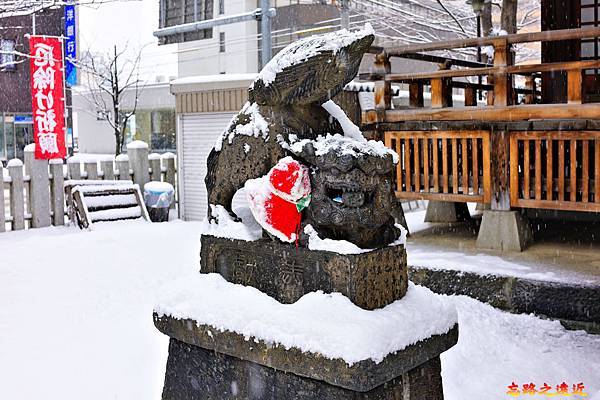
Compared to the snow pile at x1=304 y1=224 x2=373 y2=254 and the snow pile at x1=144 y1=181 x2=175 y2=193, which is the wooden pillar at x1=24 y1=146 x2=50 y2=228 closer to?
the snow pile at x1=144 y1=181 x2=175 y2=193

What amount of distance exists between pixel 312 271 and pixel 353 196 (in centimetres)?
45

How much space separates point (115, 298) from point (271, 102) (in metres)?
4.81

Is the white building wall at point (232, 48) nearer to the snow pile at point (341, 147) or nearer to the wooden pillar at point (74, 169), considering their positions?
the wooden pillar at point (74, 169)

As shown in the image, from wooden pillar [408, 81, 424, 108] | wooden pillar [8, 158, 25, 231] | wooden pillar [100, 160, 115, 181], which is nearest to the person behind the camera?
wooden pillar [408, 81, 424, 108]

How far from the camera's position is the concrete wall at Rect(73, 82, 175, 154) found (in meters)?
31.8

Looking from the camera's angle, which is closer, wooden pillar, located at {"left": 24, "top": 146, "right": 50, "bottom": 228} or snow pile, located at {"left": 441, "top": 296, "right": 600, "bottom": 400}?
snow pile, located at {"left": 441, "top": 296, "right": 600, "bottom": 400}

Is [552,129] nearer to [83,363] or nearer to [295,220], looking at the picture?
[295,220]

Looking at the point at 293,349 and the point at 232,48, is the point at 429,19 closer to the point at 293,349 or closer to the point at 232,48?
the point at 232,48

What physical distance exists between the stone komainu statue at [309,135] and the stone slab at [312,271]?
0.13 meters

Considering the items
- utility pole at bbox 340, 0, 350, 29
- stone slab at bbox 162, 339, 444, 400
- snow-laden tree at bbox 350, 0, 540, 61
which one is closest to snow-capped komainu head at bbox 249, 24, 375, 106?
stone slab at bbox 162, 339, 444, 400

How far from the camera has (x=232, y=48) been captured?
28.0m

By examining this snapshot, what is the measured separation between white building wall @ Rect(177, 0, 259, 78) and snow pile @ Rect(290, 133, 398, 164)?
2478 centimetres

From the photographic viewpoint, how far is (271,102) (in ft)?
11.3

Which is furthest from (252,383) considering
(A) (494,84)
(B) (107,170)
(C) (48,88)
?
(C) (48,88)
